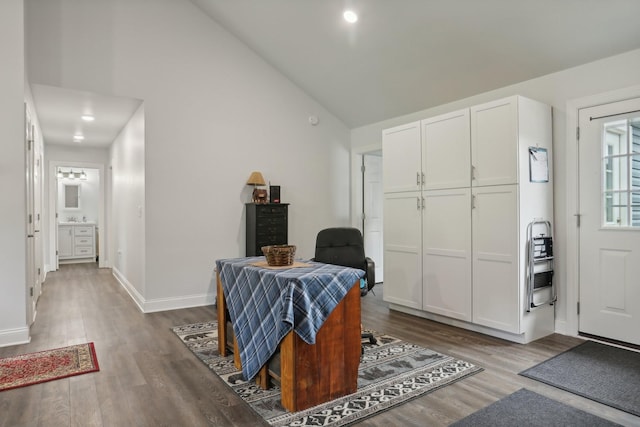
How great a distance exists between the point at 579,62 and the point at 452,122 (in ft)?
3.73

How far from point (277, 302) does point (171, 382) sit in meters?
1.06

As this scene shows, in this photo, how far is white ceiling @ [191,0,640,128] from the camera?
3119 millimetres

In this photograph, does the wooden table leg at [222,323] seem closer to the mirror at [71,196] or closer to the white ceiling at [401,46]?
the white ceiling at [401,46]

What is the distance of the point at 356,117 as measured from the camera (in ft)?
19.1

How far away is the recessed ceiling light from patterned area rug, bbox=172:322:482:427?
10.4 feet

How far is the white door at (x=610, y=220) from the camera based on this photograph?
3168 millimetres

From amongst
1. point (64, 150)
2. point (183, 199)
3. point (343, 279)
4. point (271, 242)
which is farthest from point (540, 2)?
point (64, 150)

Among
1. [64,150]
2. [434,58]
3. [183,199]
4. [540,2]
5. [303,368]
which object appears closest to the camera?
[303,368]

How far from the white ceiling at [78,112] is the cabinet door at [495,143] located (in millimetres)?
3785

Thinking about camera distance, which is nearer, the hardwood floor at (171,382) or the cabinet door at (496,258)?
the hardwood floor at (171,382)

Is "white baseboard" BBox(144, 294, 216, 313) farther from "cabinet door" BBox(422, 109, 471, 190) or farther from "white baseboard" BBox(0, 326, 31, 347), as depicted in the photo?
"cabinet door" BBox(422, 109, 471, 190)

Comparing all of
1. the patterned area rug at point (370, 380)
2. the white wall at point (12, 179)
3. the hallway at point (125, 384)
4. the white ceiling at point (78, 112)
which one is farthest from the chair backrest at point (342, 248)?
the white ceiling at point (78, 112)

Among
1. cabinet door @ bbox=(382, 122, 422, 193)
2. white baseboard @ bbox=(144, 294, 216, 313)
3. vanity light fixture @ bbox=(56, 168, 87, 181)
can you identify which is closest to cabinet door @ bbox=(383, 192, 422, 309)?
cabinet door @ bbox=(382, 122, 422, 193)

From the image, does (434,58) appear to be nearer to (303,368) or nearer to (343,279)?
(343,279)
